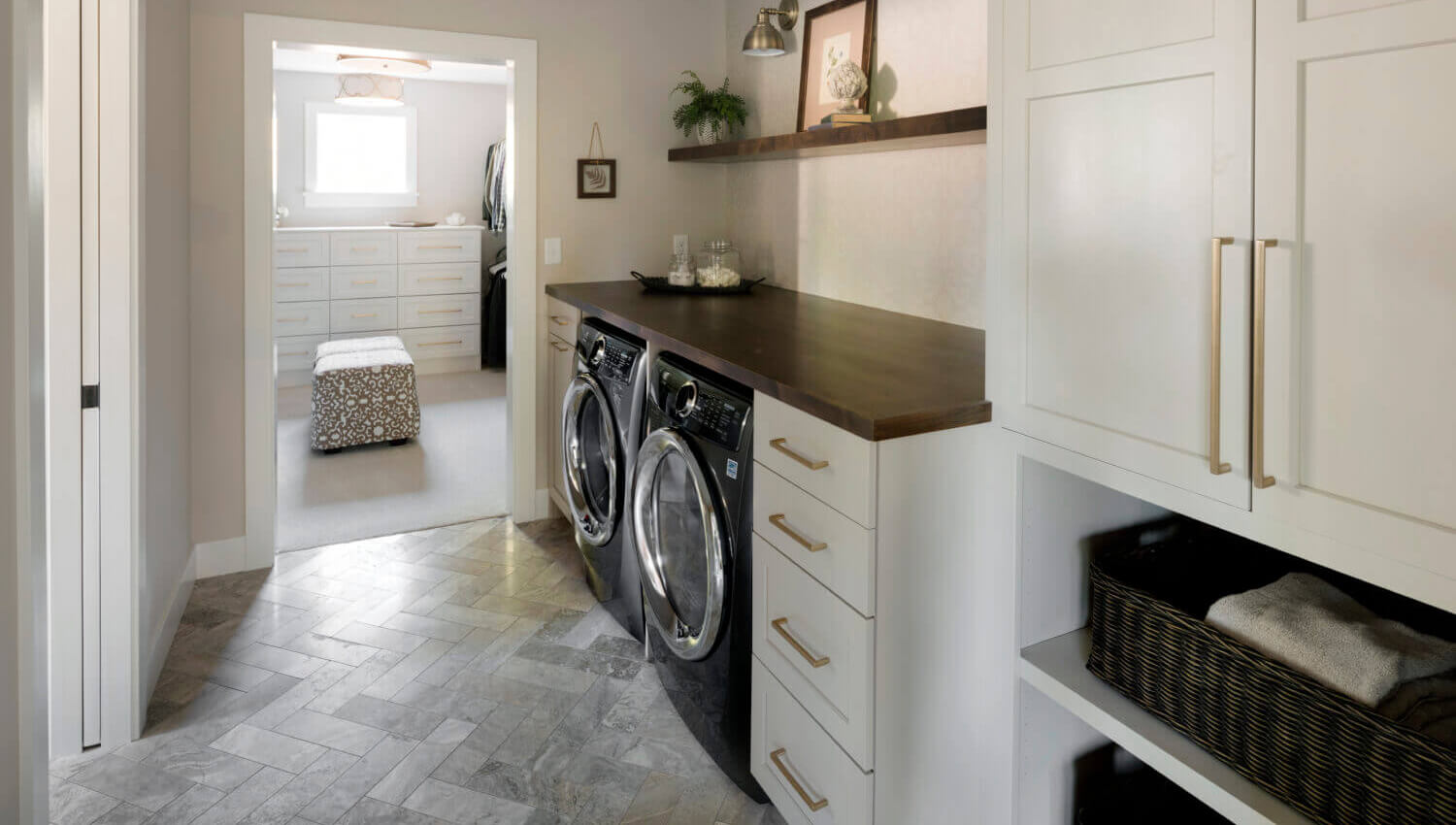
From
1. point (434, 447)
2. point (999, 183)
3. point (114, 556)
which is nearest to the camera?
point (999, 183)

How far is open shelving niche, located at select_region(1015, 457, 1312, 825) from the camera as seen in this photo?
1476 mm

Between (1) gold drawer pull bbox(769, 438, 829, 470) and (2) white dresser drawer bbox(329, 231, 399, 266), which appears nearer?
(1) gold drawer pull bbox(769, 438, 829, 470)

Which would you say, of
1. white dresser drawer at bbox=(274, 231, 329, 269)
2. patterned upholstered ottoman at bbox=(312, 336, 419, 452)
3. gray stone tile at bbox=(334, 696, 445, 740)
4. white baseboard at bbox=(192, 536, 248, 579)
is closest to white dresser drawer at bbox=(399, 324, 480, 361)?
white dresser drawer at bbox=(274, 231, 329, 269)

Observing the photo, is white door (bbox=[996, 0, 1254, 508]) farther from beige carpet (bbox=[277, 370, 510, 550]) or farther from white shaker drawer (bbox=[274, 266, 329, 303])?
white shaker drawer (bbox=[274, 266, 329, 303])

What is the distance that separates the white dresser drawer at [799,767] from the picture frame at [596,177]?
2324 mm

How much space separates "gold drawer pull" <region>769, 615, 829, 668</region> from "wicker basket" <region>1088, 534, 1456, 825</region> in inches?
17.6

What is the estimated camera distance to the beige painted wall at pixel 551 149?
302 cm

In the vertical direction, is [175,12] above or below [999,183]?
above

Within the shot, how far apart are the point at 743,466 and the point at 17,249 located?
1194mm

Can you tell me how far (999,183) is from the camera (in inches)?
56.8

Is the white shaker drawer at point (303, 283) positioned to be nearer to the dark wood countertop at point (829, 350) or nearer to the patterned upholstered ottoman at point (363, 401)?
the patterned upholstered ottoman at point (363, 401)

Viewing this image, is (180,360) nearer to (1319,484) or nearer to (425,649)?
(425,649)

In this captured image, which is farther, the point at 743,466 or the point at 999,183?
the point at 743,466

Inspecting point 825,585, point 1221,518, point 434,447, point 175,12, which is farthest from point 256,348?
point 1221,518
